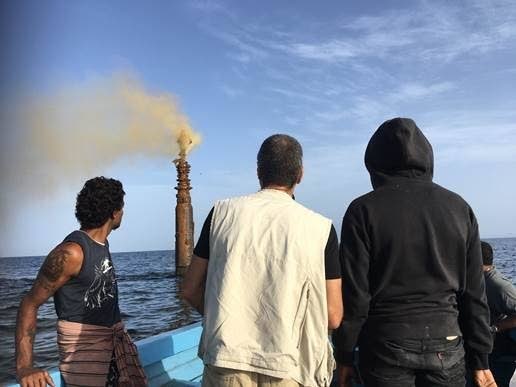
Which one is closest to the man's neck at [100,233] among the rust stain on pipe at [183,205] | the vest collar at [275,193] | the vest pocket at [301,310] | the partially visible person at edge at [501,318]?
the vest collar at [275,193]

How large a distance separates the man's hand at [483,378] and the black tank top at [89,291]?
6.93 feet

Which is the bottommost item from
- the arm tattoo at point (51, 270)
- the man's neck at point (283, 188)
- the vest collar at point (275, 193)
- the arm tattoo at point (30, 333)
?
the arm tattoo at point (30, 333)

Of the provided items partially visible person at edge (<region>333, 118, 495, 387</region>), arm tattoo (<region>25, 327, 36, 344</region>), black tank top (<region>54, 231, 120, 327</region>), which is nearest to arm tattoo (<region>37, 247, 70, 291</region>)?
black tank top (<region>54, 231, 120, 327</region>)

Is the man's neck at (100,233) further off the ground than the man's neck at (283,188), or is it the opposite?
the man's neck at (283,188)

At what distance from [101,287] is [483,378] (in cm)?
218

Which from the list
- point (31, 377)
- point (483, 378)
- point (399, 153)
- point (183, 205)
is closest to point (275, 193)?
point (399, 153)

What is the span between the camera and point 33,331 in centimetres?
244

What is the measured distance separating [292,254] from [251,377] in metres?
0.60

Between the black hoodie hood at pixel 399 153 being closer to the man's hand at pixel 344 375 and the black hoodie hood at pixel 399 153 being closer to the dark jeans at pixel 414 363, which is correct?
the dark jeans at pixel 414 363

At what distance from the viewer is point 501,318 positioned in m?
4.17

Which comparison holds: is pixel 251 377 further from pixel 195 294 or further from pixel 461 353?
pixel 461 353

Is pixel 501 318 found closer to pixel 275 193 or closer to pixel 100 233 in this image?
pixel 275 193

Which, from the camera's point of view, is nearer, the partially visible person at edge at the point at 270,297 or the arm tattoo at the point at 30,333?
the partially visible person at edge at the point at 270,297

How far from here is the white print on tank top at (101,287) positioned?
8.81 ft
